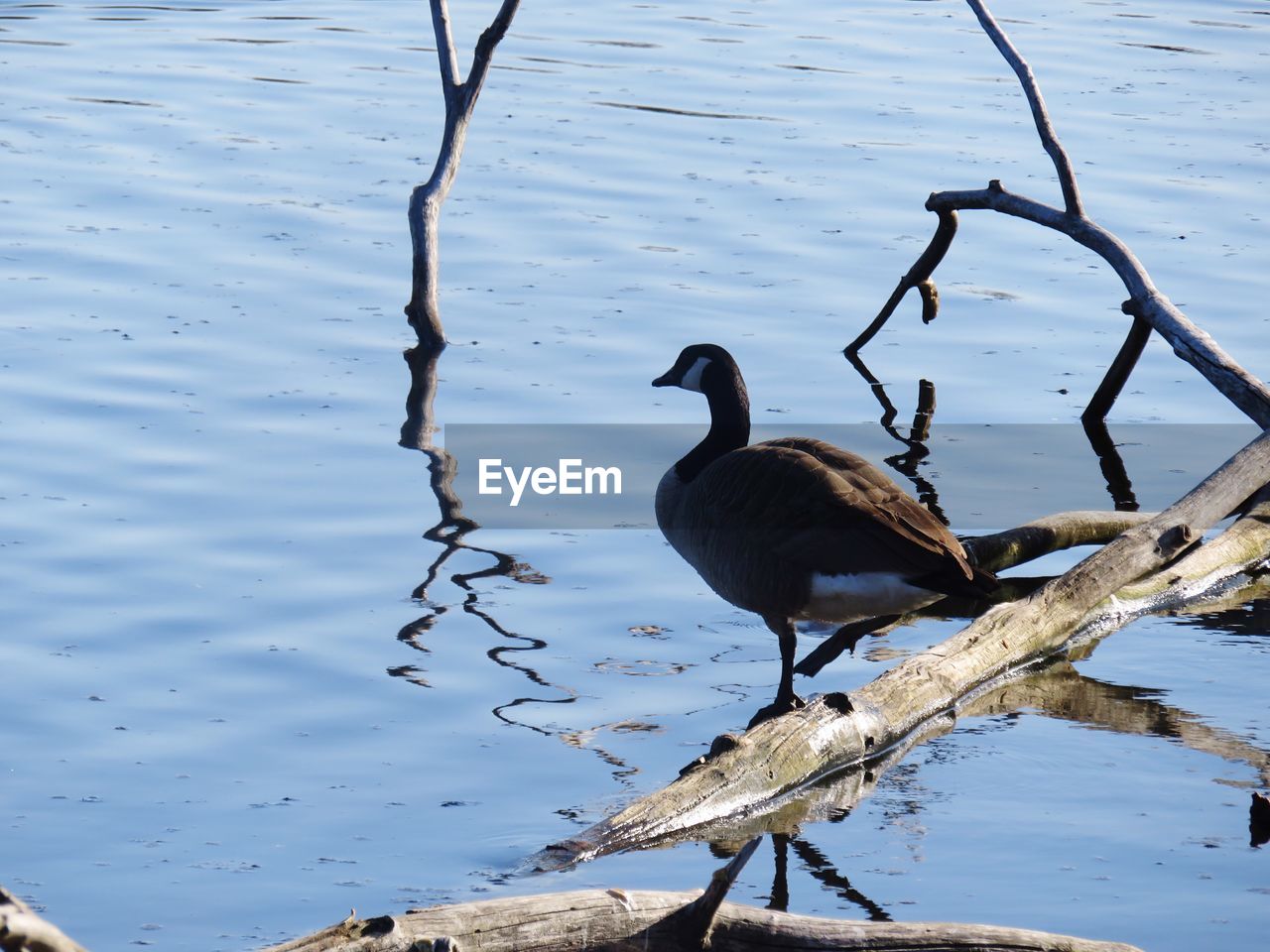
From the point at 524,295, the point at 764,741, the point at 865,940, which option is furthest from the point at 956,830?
the point at 524,295

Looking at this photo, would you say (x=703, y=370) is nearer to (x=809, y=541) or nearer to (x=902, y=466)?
(x=809, y=541)

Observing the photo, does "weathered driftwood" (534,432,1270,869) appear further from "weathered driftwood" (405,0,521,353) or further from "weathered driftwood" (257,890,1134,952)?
"weathered driftwood" (405,0,521,353)

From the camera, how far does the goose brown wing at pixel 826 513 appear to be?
636cm

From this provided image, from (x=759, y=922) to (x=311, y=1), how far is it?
21.8m

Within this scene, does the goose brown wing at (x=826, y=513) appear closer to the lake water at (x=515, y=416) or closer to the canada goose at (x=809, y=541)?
the canada goose at (x=809, y=541)

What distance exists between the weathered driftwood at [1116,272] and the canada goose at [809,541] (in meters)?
3.17

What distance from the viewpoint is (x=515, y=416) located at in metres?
10.4

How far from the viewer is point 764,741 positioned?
19.6 ft

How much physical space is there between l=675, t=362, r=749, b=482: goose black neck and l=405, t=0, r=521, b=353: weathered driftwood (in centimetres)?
407

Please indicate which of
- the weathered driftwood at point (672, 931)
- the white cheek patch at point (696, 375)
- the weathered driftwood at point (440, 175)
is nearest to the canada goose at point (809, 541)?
the white cheek patch at point (696, 375)

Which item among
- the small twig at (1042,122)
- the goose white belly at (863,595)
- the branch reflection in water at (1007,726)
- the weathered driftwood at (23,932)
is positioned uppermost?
the small twig at (1042,122)

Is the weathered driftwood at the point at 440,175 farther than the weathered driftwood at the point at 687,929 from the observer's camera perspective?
Yes

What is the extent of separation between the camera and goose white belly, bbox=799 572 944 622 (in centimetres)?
643

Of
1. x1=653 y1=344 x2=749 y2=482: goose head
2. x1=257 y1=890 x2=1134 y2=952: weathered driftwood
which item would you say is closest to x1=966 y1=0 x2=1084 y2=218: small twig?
x1=653 y1=344 x2=749 y2=482: goose head
